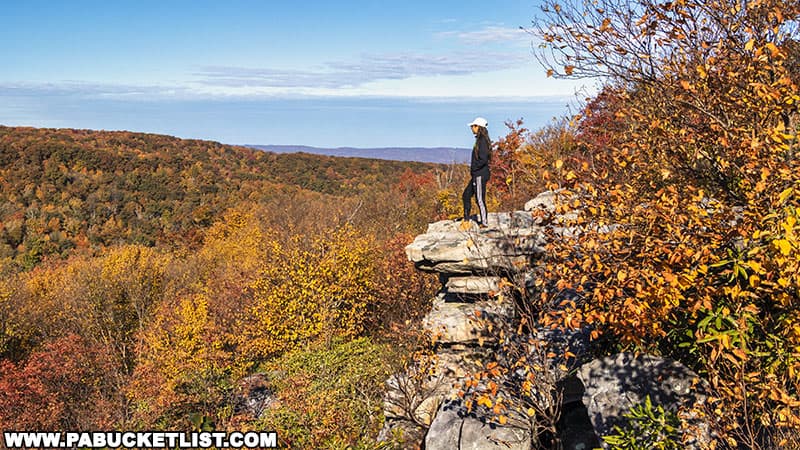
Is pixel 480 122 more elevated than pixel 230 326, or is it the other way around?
pixel 480 122

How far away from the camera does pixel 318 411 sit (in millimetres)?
11367

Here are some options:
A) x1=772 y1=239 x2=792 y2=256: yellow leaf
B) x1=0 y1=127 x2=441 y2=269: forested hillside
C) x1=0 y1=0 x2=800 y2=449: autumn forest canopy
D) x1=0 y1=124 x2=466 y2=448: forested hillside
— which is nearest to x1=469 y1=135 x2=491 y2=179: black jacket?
x1=0 y1=0 x2=800 y2=449: autumn forest canopy

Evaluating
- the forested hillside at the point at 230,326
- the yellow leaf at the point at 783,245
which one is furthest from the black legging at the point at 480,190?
the yellow leaf at the point at 783,245

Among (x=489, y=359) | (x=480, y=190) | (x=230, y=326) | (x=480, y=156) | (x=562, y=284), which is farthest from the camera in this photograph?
(x=230, y=326)

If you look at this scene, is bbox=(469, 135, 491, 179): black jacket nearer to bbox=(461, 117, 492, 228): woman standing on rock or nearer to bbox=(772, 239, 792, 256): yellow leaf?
bbox=(461, 117, 492, 228): woman standing on rock

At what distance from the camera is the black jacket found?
11.4 metres

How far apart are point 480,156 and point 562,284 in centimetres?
523

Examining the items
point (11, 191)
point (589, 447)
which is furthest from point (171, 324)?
point (11, 191)

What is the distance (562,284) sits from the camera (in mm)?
6668

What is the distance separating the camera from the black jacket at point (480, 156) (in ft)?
37.3

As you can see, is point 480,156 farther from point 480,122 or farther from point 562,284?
point 562,284

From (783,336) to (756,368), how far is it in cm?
51

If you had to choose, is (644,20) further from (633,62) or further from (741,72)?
(741,72)

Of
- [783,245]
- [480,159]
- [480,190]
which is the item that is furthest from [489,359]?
[783,245]
